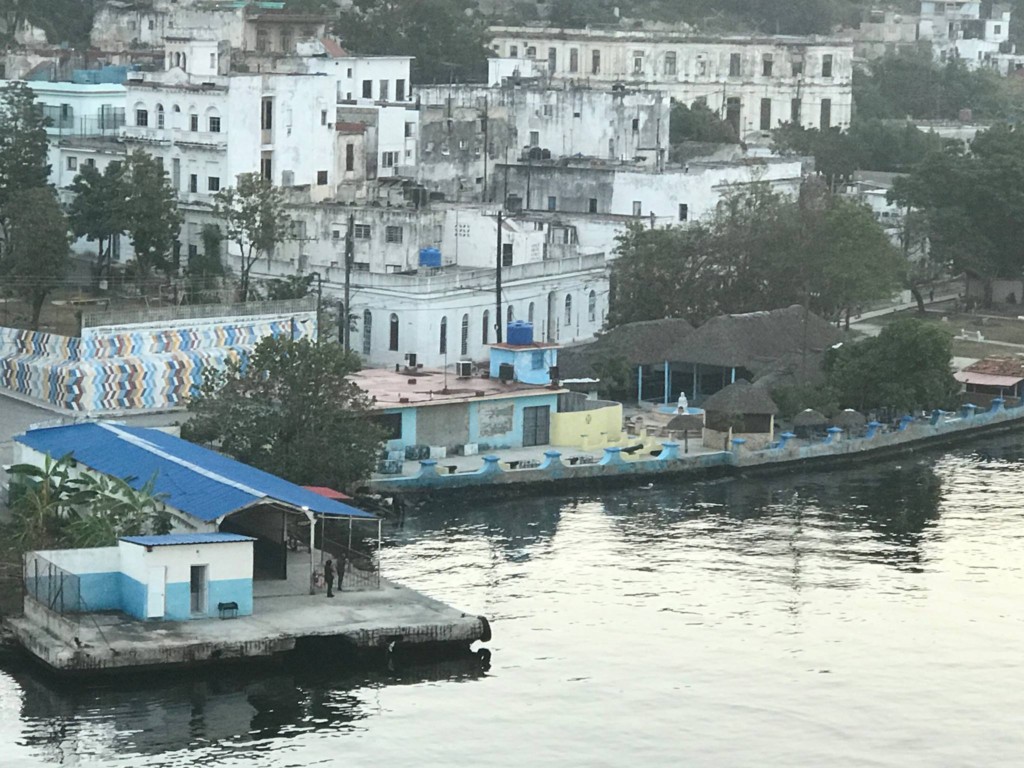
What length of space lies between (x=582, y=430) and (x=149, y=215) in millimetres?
20121

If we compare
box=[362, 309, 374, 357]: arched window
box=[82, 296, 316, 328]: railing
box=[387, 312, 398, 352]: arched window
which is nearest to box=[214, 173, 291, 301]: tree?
box=[362, 309, 374, 357]: arched window

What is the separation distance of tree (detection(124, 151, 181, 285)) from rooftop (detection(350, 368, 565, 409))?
13.2m

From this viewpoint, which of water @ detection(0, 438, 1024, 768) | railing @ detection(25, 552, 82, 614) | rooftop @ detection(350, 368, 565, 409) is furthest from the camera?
rooftop @ detection(350, 368, 565, 409)

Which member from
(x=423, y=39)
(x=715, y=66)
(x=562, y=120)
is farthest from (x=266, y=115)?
(x=715, y=66)

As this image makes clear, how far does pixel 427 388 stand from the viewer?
2805 inches

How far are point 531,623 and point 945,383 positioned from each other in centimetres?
2961

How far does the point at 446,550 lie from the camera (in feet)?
196

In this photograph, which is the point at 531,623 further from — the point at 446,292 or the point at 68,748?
the point at 446,292

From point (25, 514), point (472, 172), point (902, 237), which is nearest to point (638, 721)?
point (25, 514)

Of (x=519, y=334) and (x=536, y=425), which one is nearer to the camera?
(x=536, y=425)

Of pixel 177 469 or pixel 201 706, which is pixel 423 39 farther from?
pixel 201 706

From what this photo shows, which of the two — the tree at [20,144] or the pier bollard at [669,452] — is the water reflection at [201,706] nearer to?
the pier bollard at [669,452]

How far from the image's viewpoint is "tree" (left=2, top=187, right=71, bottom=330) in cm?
7869

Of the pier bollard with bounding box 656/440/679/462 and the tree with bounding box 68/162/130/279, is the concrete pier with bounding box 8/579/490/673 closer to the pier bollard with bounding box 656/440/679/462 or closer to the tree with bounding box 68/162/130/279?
the pier bollard with bounding box 656/440/679/462
